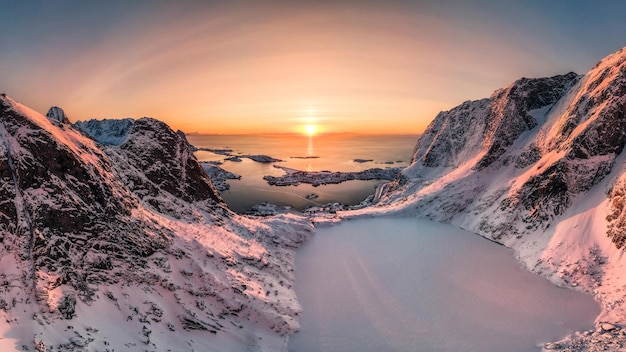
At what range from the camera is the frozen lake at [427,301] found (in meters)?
24.8

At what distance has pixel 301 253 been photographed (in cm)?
4334

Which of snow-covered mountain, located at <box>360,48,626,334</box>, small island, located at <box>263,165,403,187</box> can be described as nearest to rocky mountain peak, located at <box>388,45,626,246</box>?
snow-covered mountain, located at <box>360,48,626,334</box>

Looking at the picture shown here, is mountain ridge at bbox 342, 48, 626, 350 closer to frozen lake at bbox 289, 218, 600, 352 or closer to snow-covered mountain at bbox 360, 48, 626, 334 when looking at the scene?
snow-covered mountain at bbox 360, 48, 626, 334

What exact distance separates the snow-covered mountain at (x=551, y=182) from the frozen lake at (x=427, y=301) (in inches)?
164

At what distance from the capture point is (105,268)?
23422 millimetres

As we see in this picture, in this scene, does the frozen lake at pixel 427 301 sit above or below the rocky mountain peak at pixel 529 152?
below

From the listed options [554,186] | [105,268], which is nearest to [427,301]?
[105,268]

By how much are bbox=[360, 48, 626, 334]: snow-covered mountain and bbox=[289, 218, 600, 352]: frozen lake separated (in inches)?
164

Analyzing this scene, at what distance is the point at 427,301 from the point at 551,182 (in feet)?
105

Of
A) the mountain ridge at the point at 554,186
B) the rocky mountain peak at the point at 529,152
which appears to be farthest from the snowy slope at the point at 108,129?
the mountain ridge at the point at 554,186

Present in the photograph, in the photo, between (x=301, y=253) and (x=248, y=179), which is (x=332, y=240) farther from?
(x=248, y=179)

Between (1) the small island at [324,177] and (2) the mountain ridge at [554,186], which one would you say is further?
(1) the small island at [324,177]

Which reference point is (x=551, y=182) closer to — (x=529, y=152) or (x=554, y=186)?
(x=554, y=186)

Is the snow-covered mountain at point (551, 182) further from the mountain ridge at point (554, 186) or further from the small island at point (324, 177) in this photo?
the small island at point (324, 177)
